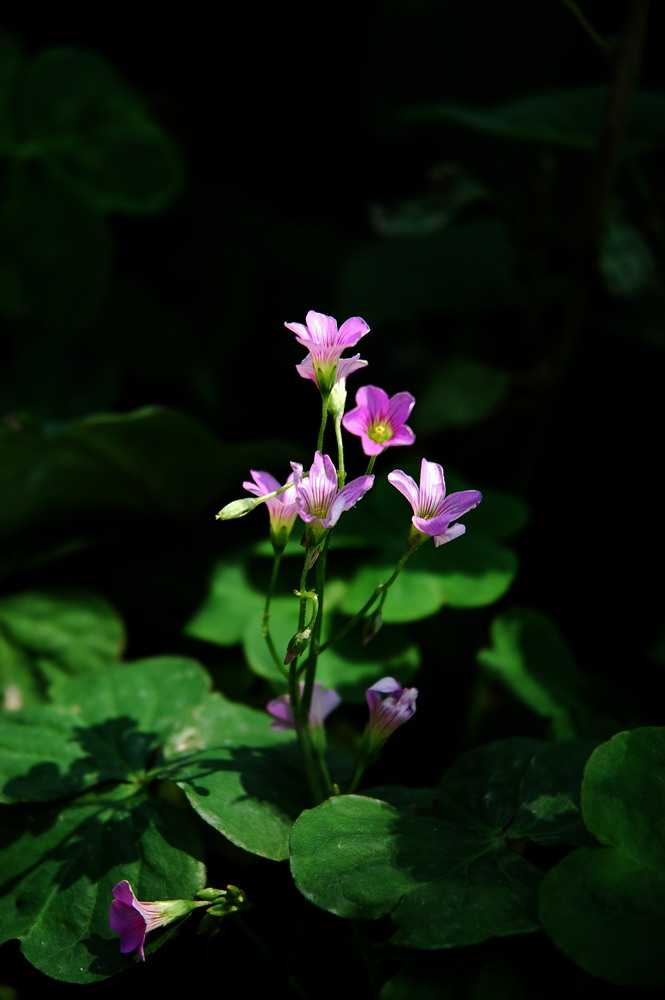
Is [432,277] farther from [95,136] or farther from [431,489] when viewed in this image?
[431,489]

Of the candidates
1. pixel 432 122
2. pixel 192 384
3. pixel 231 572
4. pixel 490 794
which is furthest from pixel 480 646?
pixel 432 122

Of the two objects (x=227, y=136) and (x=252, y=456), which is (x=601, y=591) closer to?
(x=252, y=456)

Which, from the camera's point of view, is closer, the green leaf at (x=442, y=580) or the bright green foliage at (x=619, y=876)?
the bright green foliage at (x=619, y=876)

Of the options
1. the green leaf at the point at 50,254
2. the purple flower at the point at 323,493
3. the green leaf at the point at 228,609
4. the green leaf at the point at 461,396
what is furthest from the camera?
the green leaf at the point at 50,254

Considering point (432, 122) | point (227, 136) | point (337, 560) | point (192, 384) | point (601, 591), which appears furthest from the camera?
point (227, 136)

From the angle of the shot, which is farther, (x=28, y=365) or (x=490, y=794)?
(x=28, y=365)

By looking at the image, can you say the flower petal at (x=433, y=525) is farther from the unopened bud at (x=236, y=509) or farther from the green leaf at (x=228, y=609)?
the green leaf at (x=228, y=609)

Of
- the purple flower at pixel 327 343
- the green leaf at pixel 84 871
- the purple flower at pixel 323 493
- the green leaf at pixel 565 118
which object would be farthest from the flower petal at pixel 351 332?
the green leaf at pixel 565 118

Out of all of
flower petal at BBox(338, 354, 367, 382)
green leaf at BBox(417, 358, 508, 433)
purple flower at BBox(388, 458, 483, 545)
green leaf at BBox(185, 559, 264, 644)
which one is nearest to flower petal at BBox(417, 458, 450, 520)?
purple flower at BBox(388, 458, 483, 545)
